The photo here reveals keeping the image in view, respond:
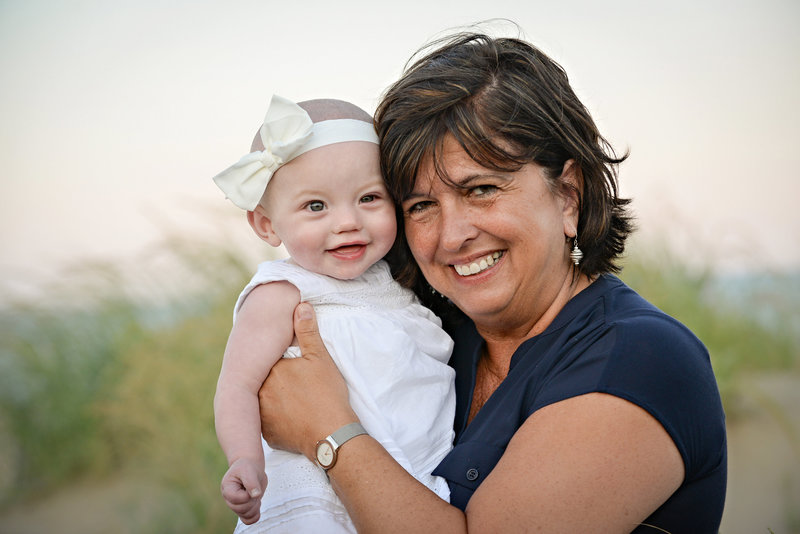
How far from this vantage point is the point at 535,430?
5.80 feet

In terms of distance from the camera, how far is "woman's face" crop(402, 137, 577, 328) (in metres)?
2.14

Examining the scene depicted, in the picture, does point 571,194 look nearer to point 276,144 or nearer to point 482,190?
point 482,190

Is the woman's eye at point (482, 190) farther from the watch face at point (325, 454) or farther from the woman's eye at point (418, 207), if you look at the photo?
the watch face at point (325, 454)

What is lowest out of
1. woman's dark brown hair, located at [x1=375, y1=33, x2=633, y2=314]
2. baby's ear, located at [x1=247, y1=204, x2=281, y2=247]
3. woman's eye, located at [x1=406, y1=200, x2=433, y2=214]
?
baby's ear, located at [x1=247, y1=204, x2=281, y2=247]

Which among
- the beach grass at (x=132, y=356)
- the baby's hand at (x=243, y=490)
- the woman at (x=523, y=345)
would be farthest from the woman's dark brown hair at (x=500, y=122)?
the beach grass at (x=132, y=356)

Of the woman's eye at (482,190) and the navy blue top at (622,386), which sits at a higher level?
the woman's eye at (482,190)

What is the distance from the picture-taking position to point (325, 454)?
1.97 metres

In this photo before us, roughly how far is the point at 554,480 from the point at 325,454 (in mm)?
623

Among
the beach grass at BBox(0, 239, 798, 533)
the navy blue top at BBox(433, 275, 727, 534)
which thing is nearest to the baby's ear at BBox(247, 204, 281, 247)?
the navy blue top at BBox(433, 275, 727, 534)

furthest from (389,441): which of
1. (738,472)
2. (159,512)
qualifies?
(738,472)

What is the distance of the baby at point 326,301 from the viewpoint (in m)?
2.11

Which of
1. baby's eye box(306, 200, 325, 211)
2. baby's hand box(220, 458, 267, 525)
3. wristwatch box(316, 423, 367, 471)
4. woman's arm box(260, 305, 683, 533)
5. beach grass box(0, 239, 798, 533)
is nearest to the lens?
woman's arm box(260, 305, 683, 533)

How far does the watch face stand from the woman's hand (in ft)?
0.08

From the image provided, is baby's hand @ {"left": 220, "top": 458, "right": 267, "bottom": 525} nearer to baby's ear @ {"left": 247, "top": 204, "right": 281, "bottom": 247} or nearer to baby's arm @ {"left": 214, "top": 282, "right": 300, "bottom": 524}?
baby's arm @ {"left": 214, "top": 282, "right": 300, "bottom": 524}
